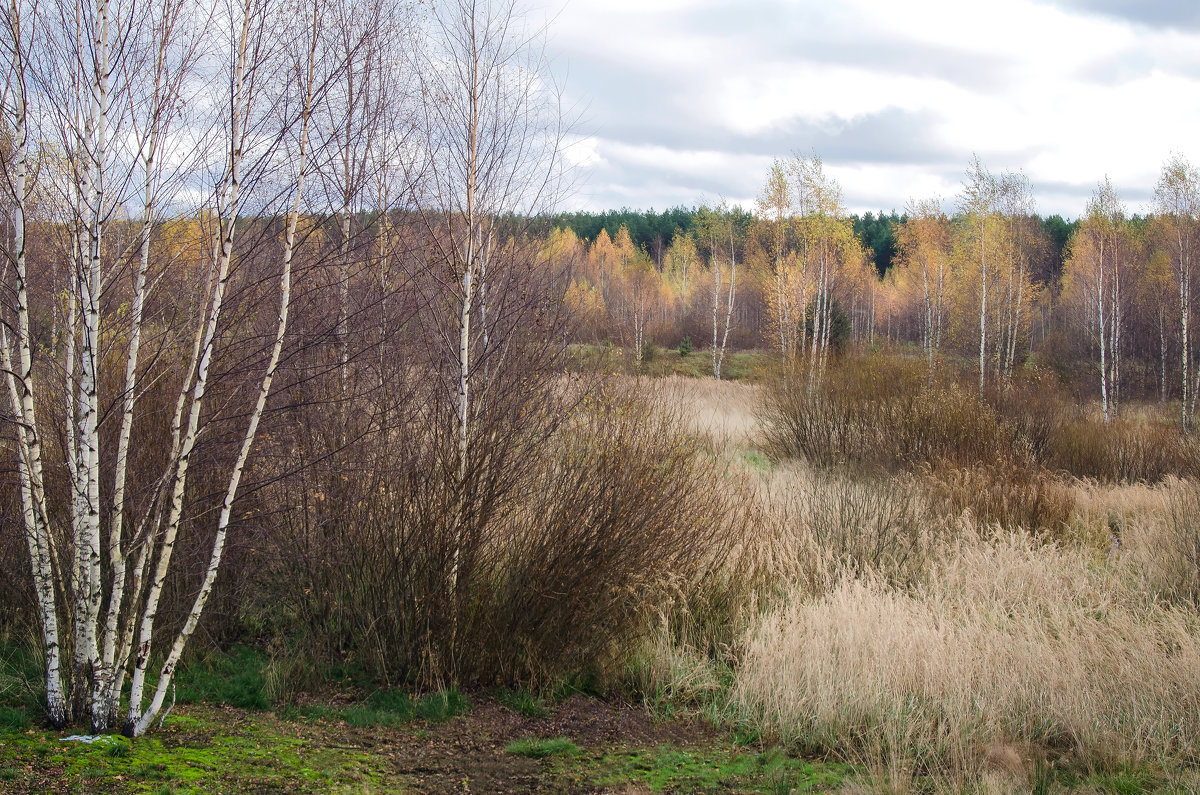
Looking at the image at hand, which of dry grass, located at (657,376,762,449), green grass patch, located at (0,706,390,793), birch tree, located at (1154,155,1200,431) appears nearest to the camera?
green grass patch, located at (0,706,390,793)

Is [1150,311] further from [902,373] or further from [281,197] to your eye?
[281,197]

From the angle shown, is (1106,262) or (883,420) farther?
(1106,262)

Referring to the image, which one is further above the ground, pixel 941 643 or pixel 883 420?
pixel 883 420

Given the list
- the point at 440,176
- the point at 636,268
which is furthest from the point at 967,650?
the point at 636,268

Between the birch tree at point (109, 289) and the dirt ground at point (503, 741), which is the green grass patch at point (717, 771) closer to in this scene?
the dirt ground at point (503, 741)

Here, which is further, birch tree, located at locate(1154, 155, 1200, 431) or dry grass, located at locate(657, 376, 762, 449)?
birch tree, located at locate(1154, 155, 1200, 431)

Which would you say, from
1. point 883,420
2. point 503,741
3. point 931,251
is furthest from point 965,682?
point 931,251

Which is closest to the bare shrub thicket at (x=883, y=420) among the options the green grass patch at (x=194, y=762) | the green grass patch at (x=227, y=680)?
the green grass patch at (x=227, y=680)

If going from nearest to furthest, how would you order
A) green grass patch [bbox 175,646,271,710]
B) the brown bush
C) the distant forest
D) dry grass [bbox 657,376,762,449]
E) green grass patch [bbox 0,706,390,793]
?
green grass patch [bbox 0,706,390,793]
green grass patch [bbox 175,646,271,710]
the brown bush
dry grass [bbox 657,376,762,449]
the distant forest

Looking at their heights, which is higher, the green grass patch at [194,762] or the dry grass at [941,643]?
the green grass patch at [194,762]

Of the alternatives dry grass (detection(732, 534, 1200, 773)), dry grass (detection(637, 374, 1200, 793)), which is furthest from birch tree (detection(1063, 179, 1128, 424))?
dry grass (detection(732, 534, 1200, 773))

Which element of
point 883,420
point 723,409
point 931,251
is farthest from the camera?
point 931,251

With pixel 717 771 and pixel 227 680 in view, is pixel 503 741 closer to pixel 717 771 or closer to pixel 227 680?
pixel 717 771

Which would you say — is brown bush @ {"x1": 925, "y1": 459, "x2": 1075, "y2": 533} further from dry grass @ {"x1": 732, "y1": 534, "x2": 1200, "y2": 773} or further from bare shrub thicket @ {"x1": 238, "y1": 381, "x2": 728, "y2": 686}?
bare shrub thicket @ {"x1": 238, "y1": 381, "x2": 728, "y2": 686}
